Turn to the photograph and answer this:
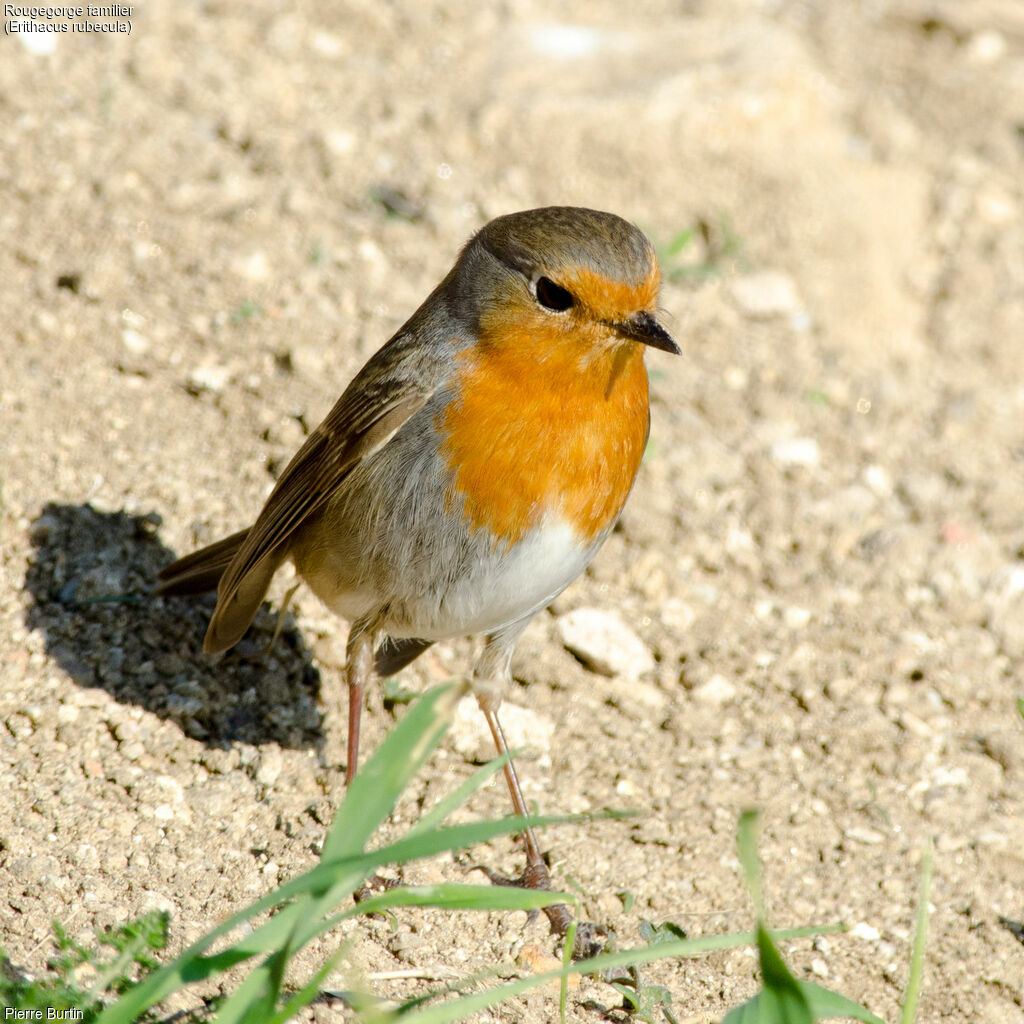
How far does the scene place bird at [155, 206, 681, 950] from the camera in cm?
342

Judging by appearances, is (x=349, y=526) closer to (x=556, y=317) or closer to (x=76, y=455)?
(x=556, y=317)

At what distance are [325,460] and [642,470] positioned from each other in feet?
5.64

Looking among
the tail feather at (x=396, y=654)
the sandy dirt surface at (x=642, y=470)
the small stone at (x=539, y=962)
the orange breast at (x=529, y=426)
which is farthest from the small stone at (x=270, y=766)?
the orange breast at (x=529, y=426)

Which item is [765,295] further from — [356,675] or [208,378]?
[356,675]

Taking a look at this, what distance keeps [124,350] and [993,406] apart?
3717 millimetres

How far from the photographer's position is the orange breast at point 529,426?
342 cm

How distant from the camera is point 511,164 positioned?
6.18 m

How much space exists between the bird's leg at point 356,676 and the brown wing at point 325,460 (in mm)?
357

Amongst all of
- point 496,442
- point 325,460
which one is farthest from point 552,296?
point 325,460

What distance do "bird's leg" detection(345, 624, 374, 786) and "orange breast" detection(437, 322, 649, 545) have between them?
666 mm

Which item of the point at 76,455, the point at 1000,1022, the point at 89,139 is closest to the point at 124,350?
the point at 76,455

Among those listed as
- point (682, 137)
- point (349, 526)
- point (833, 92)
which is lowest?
point (349, 526)

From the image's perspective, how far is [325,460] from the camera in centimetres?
383

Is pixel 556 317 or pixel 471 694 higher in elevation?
pixel 556 317
